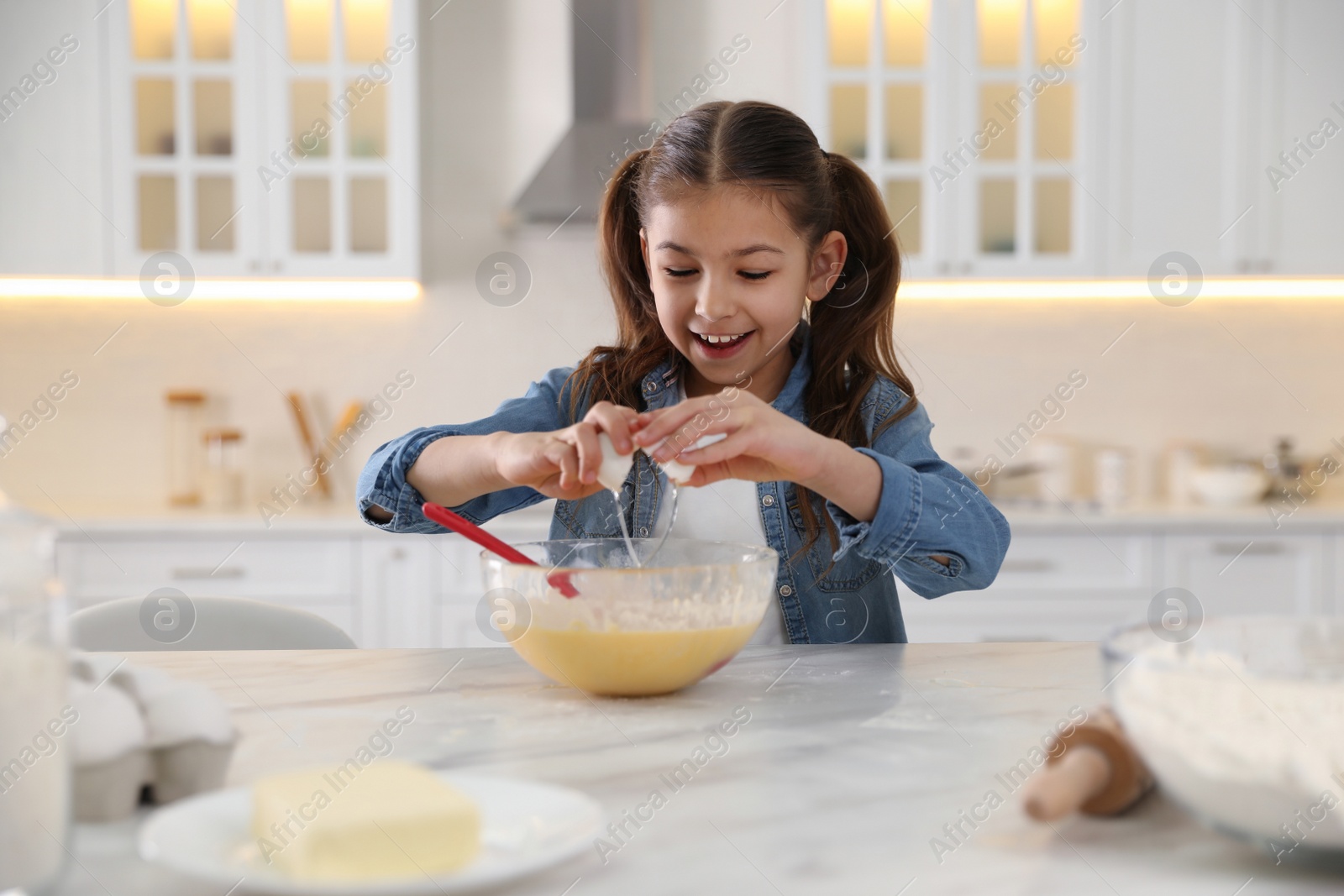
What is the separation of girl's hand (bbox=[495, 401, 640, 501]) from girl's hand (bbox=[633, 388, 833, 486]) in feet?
0.07

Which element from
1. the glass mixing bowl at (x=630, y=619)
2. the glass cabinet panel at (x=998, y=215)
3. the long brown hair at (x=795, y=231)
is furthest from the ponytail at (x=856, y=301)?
the glass cabinet panel at (x=998, y=215)

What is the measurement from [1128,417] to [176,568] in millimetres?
2520

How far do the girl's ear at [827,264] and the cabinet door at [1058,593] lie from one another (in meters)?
1.31

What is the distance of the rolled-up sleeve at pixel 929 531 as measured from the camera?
1.07m

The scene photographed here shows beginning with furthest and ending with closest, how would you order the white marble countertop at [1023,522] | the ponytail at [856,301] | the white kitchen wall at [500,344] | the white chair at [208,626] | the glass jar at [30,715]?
the white kitchen wall at [500,344] → the white marble countertop at [1023,522] → the ponytail at [856,301] → the white chair at [208,626] → the glass jar at [30,715]

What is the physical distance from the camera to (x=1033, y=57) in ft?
8.96

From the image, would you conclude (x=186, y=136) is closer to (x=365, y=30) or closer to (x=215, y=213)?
(x=215, y=213)

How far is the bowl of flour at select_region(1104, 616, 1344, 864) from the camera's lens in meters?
0.50

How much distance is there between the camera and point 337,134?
2.72 m

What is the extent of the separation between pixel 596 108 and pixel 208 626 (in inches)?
69.6

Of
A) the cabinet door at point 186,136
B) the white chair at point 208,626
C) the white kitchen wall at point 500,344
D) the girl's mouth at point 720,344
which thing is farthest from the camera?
the white kitchen wall at point 500,344

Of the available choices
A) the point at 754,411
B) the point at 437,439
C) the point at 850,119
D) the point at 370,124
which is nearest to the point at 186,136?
the point at 370,124

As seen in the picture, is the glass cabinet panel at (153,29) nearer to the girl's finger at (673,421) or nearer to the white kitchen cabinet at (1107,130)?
the white kitchen cabinet at (1107,130)

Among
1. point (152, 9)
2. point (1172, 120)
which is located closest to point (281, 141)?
point (152, 9)
